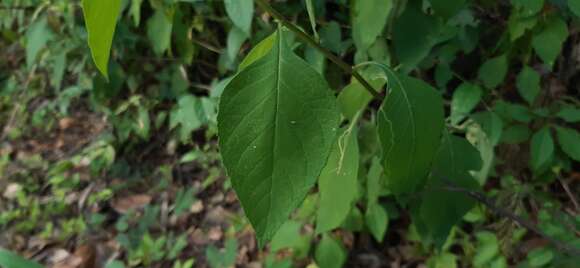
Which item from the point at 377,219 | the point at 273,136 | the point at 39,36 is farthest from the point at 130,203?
the point at 273,136

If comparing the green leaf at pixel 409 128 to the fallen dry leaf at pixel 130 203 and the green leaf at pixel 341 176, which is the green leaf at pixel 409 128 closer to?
the green leaf at pixel 341 176

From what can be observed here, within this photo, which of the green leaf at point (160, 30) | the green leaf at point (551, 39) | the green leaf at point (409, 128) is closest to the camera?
the green leaf at point (409, 128)

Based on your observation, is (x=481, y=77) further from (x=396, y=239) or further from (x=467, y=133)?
(x=396, y=239)

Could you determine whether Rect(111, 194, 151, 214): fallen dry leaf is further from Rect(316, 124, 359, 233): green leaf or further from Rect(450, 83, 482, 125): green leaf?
Rect(316, 124, 359, 233): green leaf

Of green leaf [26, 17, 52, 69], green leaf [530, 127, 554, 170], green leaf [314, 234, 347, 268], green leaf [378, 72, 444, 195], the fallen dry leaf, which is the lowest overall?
the fallen dry leaf

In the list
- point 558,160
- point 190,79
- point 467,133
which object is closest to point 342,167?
point 467,133

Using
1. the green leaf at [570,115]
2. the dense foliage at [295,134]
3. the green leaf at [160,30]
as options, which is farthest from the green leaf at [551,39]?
the green leaf at [160,30]

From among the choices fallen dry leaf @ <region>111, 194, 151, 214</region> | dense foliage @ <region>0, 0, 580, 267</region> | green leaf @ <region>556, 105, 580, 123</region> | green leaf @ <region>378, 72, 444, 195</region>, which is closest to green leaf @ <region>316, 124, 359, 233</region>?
dense foliage @ <region>0, 0, 580, 267</region>
